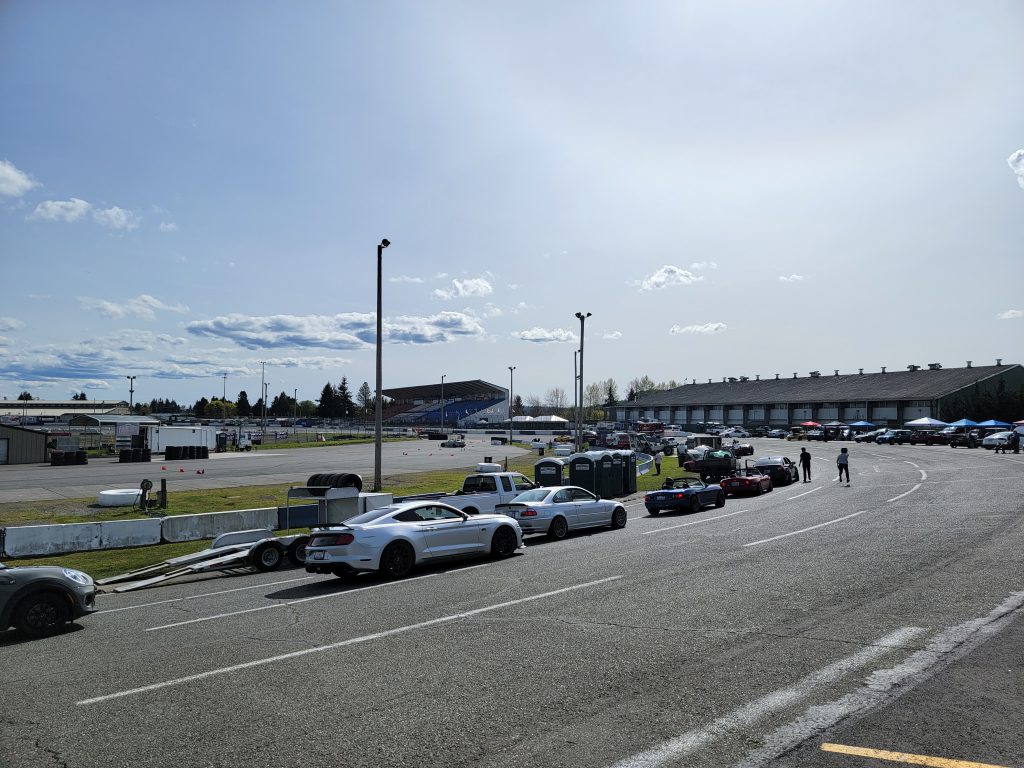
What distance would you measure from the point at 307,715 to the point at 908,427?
77.7 m

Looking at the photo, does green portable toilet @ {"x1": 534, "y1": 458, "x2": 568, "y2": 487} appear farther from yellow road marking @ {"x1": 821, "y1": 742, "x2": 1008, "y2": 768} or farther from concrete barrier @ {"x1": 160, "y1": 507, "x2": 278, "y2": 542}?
yellow road marking @ {"x1": 821, "y1": 742, "x2": 1008, "y2": 768}

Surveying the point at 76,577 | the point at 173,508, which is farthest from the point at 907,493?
the point at 173,508

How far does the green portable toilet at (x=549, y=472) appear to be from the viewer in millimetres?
Answer: 27625

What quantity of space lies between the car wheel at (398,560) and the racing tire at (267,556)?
364 cm

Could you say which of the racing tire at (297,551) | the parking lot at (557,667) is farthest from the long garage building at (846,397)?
the racing tire at (297,551)

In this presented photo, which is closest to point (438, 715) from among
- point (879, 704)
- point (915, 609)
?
point (879, 704)

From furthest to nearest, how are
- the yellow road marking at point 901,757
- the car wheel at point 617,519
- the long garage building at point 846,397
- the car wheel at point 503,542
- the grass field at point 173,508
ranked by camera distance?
the long garage building at point 846,397, the car wheel at point 617,519, the grass field at point 173,508, the car wheel at point 503,542, the yellow road marking at point 901,757

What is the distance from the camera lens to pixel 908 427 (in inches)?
2827

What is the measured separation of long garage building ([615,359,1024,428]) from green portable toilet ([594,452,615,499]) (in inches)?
2530

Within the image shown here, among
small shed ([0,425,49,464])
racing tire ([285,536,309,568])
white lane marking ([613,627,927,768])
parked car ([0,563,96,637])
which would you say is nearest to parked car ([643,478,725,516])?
racing tire ([285,536,309,568])

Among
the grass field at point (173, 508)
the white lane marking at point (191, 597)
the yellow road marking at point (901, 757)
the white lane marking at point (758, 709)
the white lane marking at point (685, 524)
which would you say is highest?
the yellow road marking at point (901, 757)

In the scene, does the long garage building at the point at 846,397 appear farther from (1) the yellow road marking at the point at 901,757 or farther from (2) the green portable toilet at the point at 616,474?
(1) the yellow road marking at the point at 901,757

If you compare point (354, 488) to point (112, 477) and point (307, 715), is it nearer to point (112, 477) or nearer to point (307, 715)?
point (307, 715)

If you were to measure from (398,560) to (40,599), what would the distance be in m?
5.43
